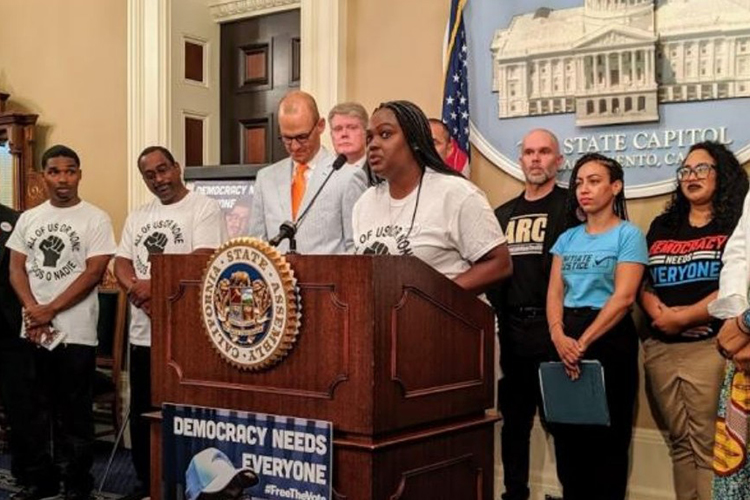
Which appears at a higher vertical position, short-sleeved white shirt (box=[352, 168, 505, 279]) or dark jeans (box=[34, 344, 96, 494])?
short-sleeved white shirt (box=[352, 168, 505, 279])

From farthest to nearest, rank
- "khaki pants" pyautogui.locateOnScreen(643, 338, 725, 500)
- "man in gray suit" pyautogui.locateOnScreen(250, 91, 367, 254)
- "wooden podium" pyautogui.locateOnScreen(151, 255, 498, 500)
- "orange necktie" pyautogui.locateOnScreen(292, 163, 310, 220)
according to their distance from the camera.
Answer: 1. "khaki pants" pyautogui.locateOnScreen(643, 338, 725, 500)
2. "orange necktie" pyautogui.locateOnScreen(292, 163, 310, 220)
3. "man in gray suit" pyautogui.locateOnScreen(250, 91, 367, 254)
4. "wooden podium" pyautogui.locateOnScreen(151, 255, 498, 500)

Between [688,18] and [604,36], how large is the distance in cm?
33

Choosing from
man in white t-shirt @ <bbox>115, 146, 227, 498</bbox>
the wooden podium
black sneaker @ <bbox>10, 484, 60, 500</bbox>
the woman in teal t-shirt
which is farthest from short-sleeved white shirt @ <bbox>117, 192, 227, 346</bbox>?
the wooden podium

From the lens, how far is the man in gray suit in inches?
104

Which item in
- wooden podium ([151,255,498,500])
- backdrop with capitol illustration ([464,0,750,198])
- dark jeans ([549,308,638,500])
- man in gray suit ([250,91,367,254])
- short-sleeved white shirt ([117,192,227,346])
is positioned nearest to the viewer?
Answer: wooden podium ([151,255,498,500])

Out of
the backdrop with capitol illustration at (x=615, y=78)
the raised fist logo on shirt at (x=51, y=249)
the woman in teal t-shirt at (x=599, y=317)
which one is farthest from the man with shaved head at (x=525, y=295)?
the raised fist logo on shirt at (x=51, y=249)

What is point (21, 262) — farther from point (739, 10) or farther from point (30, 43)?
point (739, 10)

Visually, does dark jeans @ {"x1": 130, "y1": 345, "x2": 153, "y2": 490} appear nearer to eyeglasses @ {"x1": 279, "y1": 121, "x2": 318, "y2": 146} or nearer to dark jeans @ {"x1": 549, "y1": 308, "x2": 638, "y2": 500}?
eyeglasses @ {"x1": 279, "y1": 121, "x2": 318, "y2": 146}

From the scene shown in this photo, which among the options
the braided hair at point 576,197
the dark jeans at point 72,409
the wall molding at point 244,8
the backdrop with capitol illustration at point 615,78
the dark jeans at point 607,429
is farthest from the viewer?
the wall molding at point 244,8

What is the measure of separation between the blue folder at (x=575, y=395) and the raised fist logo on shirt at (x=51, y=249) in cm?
212

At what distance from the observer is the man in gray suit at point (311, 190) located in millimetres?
2643

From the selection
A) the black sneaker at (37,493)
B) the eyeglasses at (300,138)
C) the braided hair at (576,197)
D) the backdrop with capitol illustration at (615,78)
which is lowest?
the black sneaker at (37,493)

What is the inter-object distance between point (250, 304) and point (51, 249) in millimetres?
2398

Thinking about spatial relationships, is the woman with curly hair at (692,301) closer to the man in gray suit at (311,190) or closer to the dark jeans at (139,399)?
the man in gray suit at (311,190)
